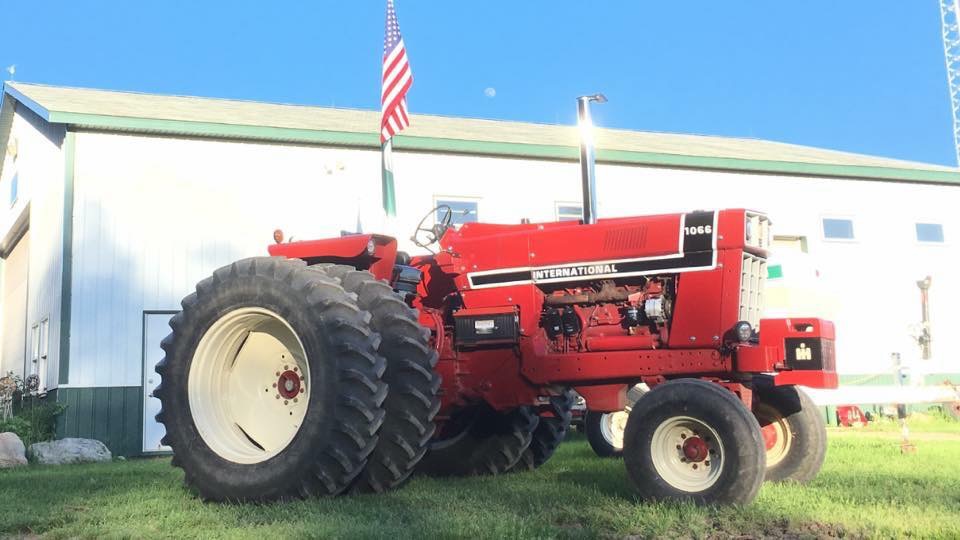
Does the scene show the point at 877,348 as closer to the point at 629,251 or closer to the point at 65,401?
the point at 629,251

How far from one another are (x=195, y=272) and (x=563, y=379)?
26.1 feet

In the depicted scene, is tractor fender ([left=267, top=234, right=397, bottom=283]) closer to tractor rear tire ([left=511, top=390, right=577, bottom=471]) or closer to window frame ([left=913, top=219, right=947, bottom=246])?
tractor rear tire ([left=511, top=390, right=577, bottom=471])

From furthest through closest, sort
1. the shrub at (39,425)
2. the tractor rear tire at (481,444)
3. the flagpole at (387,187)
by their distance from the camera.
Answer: the shrub at (39,425) → the flagpole at (387,187) → the tractor rear tire at (481,444)

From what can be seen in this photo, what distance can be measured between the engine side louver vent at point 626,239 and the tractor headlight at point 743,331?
83 cm

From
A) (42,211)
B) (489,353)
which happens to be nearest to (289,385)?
(489,353)

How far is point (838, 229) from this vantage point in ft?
52.8

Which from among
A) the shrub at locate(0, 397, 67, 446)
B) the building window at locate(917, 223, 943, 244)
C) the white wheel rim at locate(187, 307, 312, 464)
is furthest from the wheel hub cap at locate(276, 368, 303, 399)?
the building window at locate(917, 223, 943, 244)

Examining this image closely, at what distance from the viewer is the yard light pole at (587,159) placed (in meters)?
6.11

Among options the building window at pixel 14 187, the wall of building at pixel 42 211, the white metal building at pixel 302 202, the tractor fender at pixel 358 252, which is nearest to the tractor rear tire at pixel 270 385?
the tractor fender at pixel 358 252

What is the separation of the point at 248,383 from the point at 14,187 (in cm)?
1502

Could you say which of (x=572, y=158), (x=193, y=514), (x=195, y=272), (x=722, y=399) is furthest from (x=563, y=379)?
(x=572, y=158)

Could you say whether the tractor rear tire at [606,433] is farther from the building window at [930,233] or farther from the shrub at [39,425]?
the building window at [930,233]

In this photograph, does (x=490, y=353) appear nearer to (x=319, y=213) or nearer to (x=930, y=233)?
(x=319, y=213)

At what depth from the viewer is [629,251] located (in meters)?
5.88
